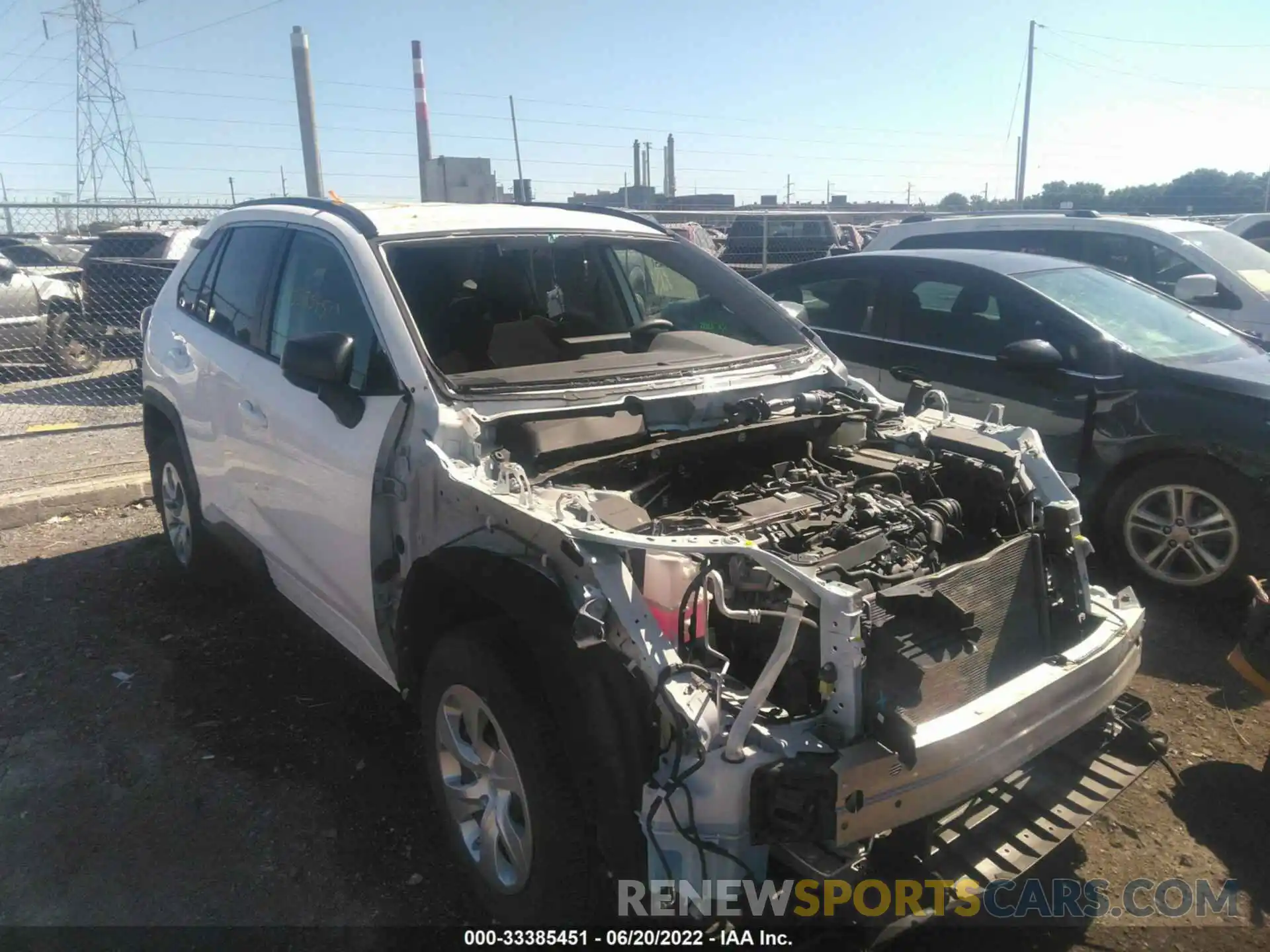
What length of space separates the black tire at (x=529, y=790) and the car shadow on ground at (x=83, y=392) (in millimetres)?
9031

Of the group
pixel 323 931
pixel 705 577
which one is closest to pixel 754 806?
pixel 705 577

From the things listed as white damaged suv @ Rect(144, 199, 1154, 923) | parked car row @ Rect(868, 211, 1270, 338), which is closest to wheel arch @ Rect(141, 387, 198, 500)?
white damaged suv @ Rect(144, 199, 1154, 923)

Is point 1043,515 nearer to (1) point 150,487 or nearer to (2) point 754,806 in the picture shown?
(2) point 754,806

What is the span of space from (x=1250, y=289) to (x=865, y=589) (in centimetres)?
676

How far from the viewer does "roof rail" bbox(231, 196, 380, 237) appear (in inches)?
136

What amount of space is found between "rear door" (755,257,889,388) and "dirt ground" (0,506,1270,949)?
2281 mm

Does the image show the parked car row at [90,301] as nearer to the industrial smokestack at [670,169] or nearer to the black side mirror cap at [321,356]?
the black side mirror cap at [321,356]

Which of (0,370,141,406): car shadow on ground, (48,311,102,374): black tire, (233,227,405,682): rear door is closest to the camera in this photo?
(233,227,405,682): rear door

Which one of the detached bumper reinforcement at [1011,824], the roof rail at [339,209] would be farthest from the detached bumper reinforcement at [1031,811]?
the roof rail at [339,209]

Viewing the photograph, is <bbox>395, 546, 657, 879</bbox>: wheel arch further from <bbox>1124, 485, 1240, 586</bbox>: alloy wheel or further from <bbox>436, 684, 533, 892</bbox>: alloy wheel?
<bbox>1124, 485, 1240, 586</bbox>: alloy wheel

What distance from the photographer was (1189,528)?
15.0 feet

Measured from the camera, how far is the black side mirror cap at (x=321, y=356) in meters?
2.95

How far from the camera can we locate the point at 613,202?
28.2 m

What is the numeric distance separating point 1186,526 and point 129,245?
39.0 feet
